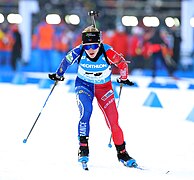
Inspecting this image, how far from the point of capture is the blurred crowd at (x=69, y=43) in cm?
2712

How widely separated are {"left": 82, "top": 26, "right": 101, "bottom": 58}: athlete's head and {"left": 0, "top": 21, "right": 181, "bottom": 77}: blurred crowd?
18.1 metres

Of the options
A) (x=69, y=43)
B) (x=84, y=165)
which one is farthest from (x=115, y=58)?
(x=69, y=43)

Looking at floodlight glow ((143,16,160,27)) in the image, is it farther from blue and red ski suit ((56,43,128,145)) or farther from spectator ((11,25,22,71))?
blue and red ski suit ((56,43,128,145))

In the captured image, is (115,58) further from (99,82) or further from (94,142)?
(94,142)

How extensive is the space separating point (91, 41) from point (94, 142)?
7.16 feet

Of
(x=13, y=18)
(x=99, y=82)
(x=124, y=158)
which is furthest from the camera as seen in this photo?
(x=13, y=18)

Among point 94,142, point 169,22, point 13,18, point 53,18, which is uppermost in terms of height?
point 94,142

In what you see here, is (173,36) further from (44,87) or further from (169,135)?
(169,135)

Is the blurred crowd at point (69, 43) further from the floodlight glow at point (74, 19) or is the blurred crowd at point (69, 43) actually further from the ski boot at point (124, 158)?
the ski boot at point (124, 158)

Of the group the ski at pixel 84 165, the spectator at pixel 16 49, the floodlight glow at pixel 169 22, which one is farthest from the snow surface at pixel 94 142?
the floodlight glow at pixel 169 22

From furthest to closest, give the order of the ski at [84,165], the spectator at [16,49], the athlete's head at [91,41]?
the spectator at [16,49] < the athlete's head at [91,41] < the ski at [84,165]

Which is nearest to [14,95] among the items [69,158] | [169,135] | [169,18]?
[169,135]

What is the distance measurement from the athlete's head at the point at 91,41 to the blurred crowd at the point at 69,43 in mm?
18056

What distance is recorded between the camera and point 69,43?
2889 cm
